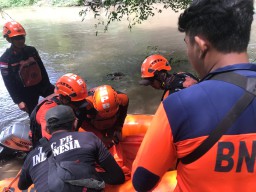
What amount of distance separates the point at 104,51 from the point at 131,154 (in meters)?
7.56

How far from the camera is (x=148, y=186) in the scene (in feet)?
3.66

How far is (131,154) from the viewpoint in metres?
3.51

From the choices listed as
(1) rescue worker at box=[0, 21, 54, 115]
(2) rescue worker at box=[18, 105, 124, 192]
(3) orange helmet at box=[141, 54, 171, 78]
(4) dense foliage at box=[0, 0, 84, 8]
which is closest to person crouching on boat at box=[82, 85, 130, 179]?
(3) orange helmet at box=[141, 54, 171, 78]

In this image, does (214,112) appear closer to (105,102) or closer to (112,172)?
(112,172)

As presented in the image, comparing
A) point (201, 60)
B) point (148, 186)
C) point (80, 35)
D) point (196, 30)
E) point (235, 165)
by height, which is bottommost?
point (80, 35)

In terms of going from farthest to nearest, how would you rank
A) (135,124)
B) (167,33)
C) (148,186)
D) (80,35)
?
1. (80,35)
2. (167,33)
3. (135,124)
4. (148,186)

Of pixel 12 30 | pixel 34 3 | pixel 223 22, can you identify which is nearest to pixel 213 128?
pixel 223 22

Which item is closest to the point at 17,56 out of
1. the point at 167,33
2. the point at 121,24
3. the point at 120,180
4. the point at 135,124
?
the point at 135,124

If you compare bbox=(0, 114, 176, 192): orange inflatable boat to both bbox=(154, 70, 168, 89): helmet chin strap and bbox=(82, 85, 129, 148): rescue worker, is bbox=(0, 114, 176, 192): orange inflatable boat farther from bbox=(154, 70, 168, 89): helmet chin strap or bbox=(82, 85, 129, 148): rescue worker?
bbox=(154, 70, 168, 89): helmet chin strap

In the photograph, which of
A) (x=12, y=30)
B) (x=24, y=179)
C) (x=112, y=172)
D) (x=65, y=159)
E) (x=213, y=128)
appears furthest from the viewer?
(x=12, y=30)

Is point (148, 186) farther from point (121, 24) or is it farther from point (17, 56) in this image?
point (121, 24)

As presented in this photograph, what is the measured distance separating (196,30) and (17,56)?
353cm

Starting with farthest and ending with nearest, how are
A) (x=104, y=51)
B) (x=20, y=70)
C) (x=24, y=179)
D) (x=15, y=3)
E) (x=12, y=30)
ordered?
(x=15, y=3)
(x=104, y=51)
(x=12, y=30)
(x=20, y=70)
(x=24, y=179)

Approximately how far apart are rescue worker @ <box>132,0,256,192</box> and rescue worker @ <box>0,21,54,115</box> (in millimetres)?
3421
